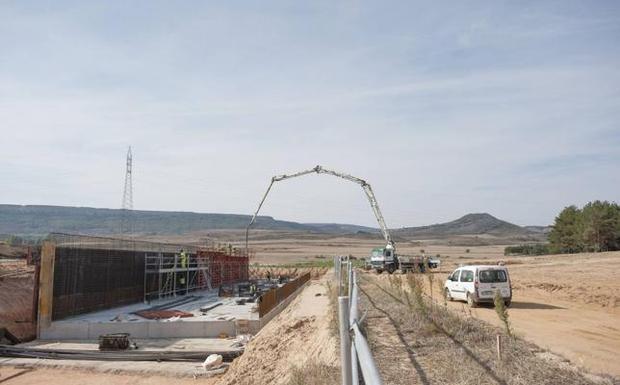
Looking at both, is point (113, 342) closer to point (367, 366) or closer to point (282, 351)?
point (282, 351)

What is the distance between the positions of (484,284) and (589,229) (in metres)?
48.9

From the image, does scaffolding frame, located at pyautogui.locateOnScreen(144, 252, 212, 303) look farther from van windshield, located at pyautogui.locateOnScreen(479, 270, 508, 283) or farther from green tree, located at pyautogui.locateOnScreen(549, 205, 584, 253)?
green tree, located at pyautogui.locateOnScreen(549, 205, 584, 253)

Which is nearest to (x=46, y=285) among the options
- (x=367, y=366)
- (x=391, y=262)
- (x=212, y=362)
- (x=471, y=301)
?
(x=212, y=362)

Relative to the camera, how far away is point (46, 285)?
933 inches

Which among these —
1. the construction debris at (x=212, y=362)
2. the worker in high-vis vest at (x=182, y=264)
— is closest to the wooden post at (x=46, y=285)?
the construction debris at (x=212, y=362)

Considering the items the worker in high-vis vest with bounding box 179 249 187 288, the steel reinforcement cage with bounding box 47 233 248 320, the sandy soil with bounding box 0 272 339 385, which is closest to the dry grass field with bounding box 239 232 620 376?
the sandy soil with bounding box 0 272 339 385

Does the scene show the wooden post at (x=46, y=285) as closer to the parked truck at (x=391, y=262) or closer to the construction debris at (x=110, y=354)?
the construction debris at (x=110, y=354)

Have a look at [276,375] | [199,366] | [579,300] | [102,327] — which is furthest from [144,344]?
[579,300]

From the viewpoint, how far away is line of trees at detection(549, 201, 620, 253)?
61500 mm

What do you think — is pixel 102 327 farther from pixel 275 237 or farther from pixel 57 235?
pixel 275 237

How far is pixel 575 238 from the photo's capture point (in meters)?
66.4

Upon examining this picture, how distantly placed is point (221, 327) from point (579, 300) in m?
16.2

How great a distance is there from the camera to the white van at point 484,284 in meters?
20.4

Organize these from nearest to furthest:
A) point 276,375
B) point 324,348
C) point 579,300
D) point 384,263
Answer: point 324,348, point 276,375, point 579,300, point 384,263
